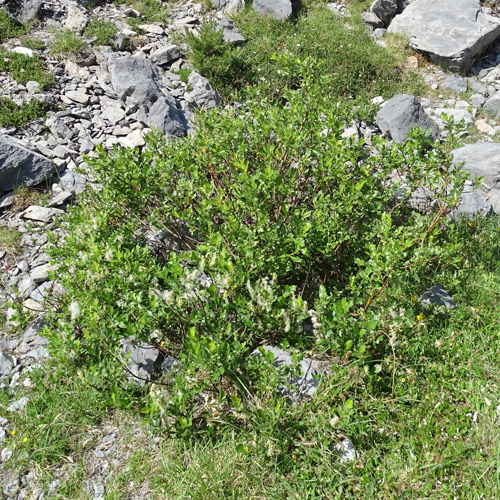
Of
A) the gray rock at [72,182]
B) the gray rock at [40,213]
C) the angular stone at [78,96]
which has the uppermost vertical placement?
the angular stone at [78,96]

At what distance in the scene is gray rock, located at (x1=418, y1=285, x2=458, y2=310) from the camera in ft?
13.1

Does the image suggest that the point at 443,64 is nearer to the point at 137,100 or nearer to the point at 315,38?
the point at 315,38

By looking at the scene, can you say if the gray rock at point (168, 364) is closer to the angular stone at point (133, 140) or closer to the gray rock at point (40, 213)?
the gray rock at point (40, 213)

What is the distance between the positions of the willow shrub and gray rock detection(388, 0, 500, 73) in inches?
195

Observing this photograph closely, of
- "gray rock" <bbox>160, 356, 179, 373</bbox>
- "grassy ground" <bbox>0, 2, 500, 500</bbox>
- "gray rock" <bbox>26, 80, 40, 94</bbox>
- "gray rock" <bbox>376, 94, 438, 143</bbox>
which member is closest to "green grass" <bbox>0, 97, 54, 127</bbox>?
"gray rock" <bbox>26, 80, 40, 94</bbox>

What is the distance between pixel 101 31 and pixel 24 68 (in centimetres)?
170

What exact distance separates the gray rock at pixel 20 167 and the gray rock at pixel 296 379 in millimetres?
3555

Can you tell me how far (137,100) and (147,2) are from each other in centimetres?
386

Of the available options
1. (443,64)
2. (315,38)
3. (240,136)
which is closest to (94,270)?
(240,136)

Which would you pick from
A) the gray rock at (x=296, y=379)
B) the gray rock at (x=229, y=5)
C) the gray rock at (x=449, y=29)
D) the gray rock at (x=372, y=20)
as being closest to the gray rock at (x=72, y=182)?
the gray rock at (x=296, y=379)

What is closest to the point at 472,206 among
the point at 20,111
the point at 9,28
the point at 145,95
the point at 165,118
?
the point at 165,118

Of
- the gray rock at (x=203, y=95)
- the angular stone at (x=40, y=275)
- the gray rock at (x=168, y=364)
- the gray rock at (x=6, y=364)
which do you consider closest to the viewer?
the gray rock at (x=168, y=364)

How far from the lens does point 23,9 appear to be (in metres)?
8.07

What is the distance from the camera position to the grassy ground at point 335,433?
2.91m
